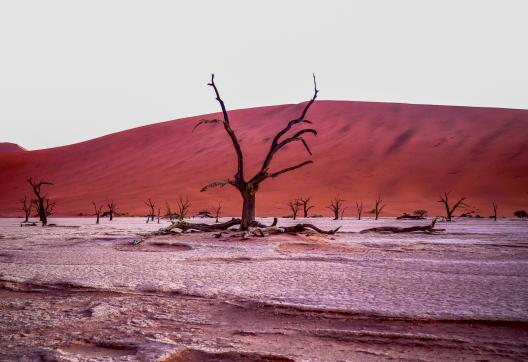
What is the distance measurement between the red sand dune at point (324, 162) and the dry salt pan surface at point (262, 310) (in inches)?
1126

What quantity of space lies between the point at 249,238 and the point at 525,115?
56843mm

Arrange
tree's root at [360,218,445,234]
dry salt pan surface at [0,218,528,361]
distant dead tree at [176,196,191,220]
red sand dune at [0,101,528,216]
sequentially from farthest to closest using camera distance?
red sand dune at [0,101,528,216] → distant dead tree at [176,196,191,220] → tree's root at [360,218,445,234] → dry salt pan surface at [0,218,528,361]

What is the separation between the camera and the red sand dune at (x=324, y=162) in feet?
124

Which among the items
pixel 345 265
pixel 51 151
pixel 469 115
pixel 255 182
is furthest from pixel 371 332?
pixel 51 151

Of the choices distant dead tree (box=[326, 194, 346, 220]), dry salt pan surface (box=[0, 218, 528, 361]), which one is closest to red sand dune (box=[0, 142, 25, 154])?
distant dead tree (box=[326, 194, 346, 220])

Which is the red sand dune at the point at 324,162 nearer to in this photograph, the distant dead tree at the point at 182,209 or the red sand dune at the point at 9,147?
the distant dead tree at the point at 182,209

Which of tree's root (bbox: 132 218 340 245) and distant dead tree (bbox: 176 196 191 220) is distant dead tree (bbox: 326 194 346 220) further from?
tree's root (bbox: 132 218 340 245)

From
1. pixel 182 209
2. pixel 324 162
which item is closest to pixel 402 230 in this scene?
pixel 182 209

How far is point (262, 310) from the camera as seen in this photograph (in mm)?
2789

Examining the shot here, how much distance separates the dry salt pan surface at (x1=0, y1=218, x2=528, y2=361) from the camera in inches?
80.1

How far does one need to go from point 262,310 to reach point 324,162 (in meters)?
45.5

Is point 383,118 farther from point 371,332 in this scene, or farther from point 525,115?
point 371,332

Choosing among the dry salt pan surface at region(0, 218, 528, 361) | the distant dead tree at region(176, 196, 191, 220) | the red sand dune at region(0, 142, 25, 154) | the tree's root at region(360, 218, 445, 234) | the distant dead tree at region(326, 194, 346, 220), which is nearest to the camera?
the dry salt pan surface at region(0, 218, 528, 361)

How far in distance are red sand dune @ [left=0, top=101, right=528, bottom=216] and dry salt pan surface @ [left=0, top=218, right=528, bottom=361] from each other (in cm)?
2859
